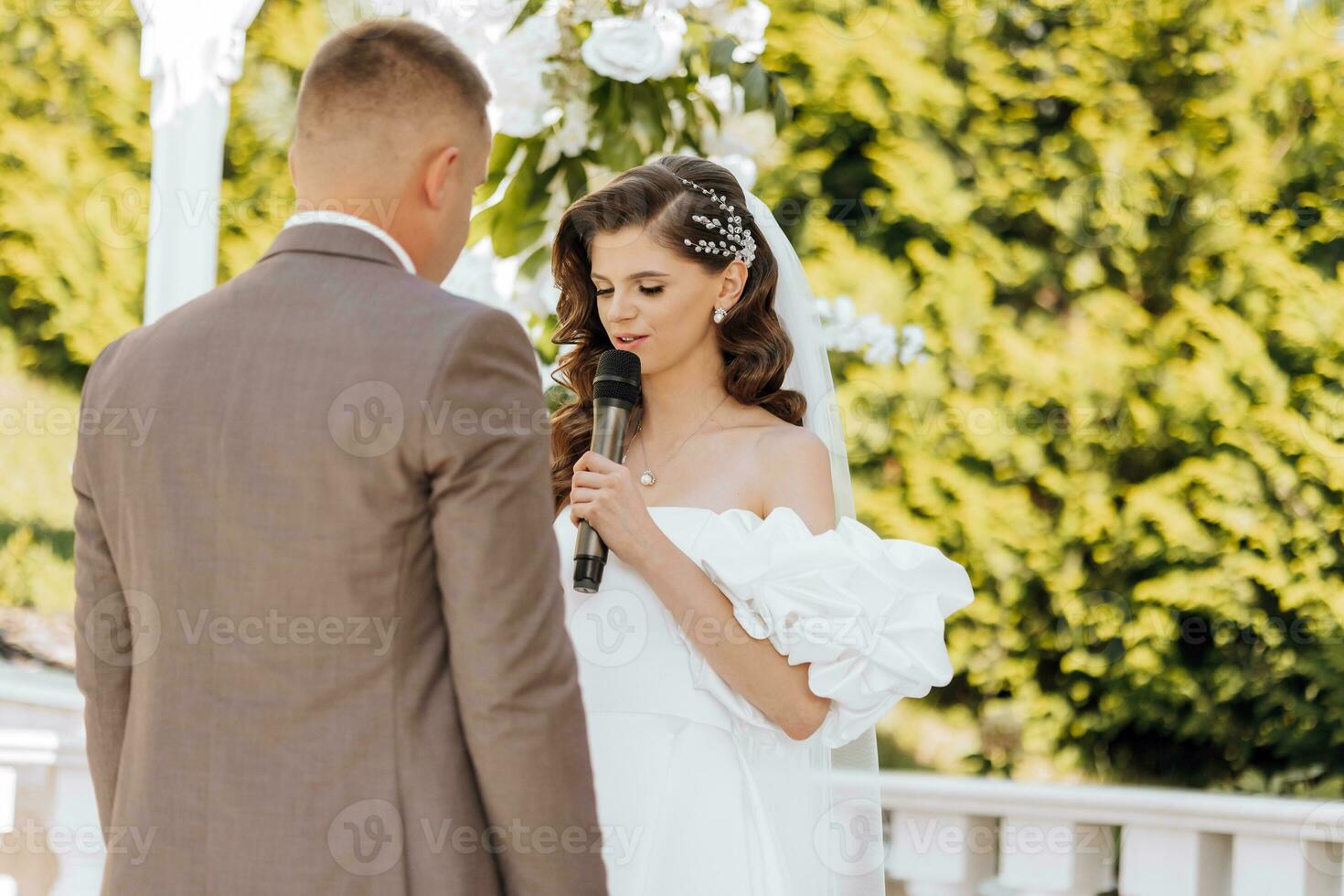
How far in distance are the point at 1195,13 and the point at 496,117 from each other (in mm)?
4038

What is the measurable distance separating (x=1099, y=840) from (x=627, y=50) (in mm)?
2027

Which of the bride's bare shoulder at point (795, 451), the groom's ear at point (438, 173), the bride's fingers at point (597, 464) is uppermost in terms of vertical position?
the groom's ear at point (438, 173)

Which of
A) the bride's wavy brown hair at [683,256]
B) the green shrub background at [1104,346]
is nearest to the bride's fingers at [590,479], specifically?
the bride's wavy brown hair at [683,256]

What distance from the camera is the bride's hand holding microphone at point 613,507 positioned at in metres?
2.26

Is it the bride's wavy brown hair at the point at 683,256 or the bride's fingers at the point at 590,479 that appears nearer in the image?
the bride's fingers at the point at 590,479

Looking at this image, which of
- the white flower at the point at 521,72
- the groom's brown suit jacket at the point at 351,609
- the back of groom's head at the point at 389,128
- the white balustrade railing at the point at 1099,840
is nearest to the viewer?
the groom's brown suit jacket at the point at 351,609

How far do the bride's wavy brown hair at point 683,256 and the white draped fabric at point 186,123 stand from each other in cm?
97

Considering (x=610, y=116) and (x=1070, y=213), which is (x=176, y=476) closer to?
(x=610, y=116)

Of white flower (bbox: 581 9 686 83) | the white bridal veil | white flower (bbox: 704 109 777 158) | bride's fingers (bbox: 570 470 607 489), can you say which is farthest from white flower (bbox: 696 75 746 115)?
bride's fingers (bbox: 570 470 607 489)

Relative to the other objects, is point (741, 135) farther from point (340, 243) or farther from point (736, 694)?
point (340, 243)

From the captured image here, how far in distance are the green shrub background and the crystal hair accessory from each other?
11.2ft

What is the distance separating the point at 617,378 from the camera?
7.61 ft

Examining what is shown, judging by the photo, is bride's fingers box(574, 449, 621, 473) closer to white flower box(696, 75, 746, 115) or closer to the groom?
the groom

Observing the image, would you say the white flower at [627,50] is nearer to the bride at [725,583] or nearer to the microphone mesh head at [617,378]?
the bride at [725,583]
